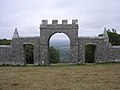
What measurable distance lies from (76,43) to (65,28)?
2.23 meters

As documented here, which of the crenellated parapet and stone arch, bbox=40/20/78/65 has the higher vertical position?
the crenellated parapet

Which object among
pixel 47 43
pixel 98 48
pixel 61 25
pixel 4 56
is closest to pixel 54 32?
pixel 61 25

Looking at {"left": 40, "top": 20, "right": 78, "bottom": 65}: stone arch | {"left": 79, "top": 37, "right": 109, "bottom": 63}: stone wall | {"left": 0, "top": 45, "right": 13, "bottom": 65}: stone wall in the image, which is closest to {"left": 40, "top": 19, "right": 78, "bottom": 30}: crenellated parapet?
{"left": 40, "top": 20, "right": 78, "bottom": 65}: stone arch

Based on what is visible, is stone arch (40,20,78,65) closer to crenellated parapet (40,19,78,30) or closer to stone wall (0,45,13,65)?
crenellated parapet (40,19,78,30)

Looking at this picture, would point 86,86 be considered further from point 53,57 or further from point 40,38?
point 53,57

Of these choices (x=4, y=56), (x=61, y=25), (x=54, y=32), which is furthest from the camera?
(x=54, y=32)

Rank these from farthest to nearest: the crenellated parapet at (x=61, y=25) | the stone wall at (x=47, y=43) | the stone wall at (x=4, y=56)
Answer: the crenellated parapet at (x=61, y=25)
the stone wall at (x=47, y=43)
the stone wall at (x=4, y=56)

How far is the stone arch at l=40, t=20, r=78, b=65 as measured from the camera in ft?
112

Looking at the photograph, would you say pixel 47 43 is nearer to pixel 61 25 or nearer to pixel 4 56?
pixel 61 25

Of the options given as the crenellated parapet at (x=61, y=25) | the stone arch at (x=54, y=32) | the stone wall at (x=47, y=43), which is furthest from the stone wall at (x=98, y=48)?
the crenellated parapet at (x=61, y=25)

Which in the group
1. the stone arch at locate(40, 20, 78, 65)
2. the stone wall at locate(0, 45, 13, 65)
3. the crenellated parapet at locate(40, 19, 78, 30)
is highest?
the crenellated parapet at locate(40, 19, 78, 30)

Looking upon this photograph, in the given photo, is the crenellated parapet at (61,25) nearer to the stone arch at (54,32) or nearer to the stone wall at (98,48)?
the stone arch at (54,32)

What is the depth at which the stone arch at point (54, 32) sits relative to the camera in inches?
1347

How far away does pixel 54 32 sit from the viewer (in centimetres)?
3441
